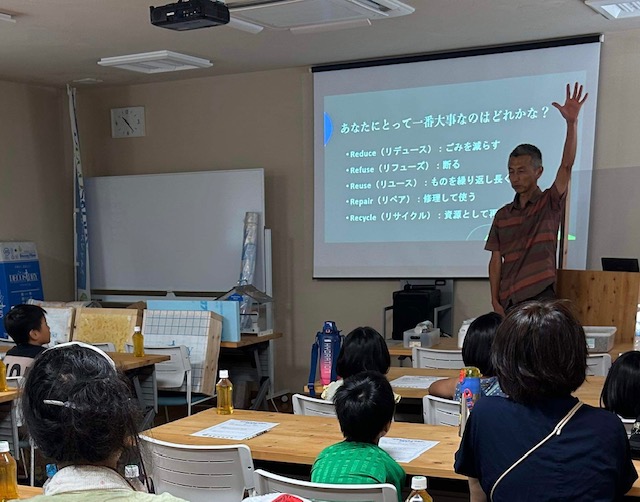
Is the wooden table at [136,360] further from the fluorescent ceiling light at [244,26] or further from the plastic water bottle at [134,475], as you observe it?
the plastic water bottle at [134,475]

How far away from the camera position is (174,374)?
5035 mm

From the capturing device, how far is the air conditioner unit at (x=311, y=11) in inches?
173

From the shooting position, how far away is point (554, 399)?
182 centimetres

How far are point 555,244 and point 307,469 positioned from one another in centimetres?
252

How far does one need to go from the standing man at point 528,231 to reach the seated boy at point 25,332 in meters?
2.67

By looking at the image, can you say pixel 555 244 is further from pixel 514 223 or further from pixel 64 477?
pixel 64 477

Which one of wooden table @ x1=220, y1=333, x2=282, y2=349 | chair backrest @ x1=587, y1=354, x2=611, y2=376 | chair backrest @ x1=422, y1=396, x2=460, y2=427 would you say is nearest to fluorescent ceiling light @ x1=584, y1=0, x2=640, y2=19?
chair backrest @ x1=587, y1=354, x2=611, y2=376

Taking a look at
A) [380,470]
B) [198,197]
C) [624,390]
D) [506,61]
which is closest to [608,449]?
[380,470]

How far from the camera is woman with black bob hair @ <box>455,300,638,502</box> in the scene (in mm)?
1767

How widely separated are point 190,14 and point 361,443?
2.50m

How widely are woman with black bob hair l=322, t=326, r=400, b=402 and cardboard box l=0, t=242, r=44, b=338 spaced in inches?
178

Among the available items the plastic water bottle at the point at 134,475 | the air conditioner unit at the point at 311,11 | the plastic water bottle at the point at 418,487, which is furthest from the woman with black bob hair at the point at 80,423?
the air conditioner unit at the point at 311,11

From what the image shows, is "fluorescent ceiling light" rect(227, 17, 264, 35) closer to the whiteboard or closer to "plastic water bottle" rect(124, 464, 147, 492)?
the whiteboard

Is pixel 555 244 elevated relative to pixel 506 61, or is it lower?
lower
